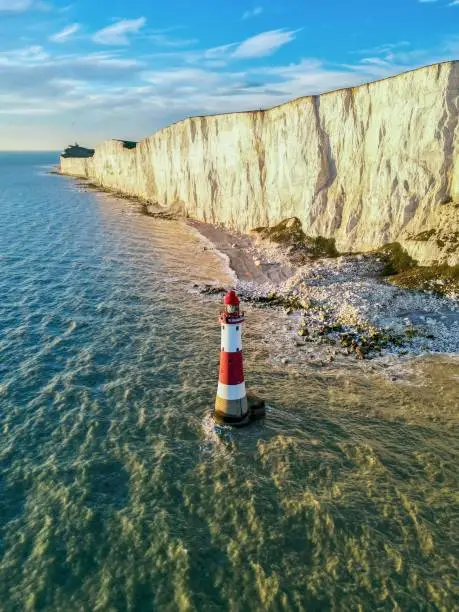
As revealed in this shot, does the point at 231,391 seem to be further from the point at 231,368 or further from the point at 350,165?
the point at 350,165

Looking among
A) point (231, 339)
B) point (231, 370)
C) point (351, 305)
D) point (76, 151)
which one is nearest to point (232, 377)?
point (231, 370)

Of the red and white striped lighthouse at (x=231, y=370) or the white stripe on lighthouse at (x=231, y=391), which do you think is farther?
the white stripe on lighthouse at (x=231, y=391)

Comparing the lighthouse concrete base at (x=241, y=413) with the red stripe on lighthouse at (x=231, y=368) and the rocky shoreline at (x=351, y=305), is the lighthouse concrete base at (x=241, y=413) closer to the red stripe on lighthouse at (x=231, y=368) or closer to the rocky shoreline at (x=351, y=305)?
the red stripe on lighthouse at (x=231, y=368)

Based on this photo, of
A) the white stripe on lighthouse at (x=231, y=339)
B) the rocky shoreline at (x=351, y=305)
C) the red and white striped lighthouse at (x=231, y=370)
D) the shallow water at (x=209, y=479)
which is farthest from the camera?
the rocky shoreline at (x=351, y=305)

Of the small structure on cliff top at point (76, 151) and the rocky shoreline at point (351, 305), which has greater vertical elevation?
the small structure on cliff top at point (76, 151)

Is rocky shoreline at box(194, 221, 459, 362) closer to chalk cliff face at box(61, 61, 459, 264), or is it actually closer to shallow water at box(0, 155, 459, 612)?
shallow water at box(0, 155, 459, 612)

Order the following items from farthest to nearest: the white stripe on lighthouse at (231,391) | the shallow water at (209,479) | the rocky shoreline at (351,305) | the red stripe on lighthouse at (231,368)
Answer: the rocky shoreline at (351,305), the white stripe on lighthouse at (231,391), the red stripe on lighthouse at (231,368), the shallow water at (209,479)

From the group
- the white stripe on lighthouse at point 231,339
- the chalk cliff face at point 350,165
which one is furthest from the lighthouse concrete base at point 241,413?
the chalk cliff face at point 350,165
